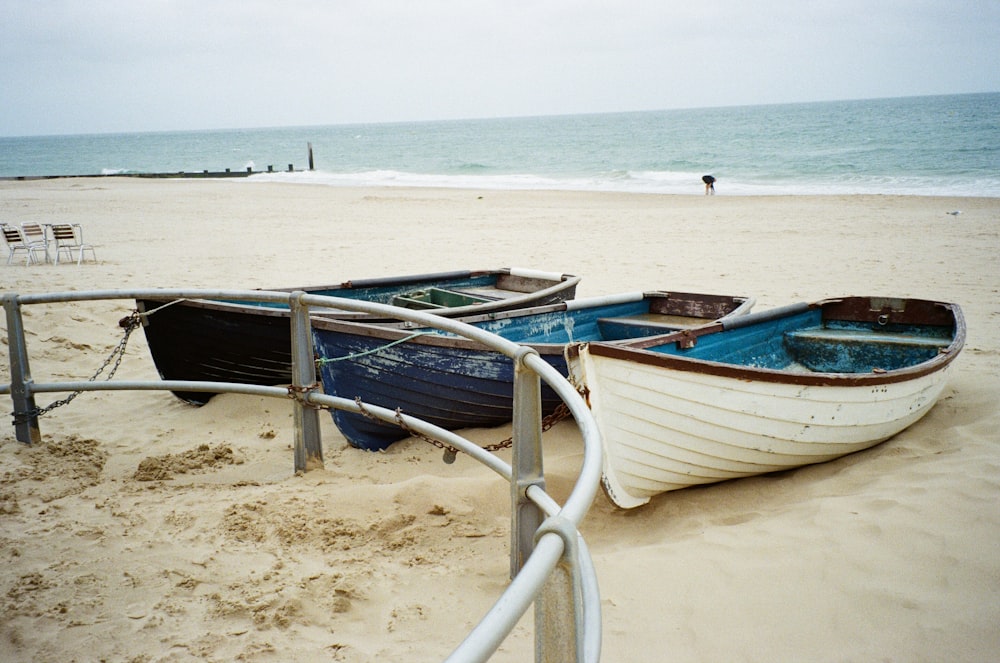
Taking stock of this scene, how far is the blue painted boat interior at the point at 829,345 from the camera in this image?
17.8 ft

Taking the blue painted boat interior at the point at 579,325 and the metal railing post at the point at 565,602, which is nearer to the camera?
the metal railing post at the point at 565,602

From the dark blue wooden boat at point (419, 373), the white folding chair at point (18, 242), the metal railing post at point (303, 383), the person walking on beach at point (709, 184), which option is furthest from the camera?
the person walking on beach at point (709, 184)

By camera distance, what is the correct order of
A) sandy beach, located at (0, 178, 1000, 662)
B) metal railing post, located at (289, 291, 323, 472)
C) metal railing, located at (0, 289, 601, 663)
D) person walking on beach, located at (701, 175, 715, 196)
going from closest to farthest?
metal railing, located at (0, 289, 601, 663) → sandy beach, located at (0, 178, 1000, 662) → metal railing post, located at (289, 291, 323, 472) → person walking on beach, located at (701, 175, 715, 196)

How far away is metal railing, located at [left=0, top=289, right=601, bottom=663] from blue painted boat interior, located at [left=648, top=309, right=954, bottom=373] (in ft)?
9.31

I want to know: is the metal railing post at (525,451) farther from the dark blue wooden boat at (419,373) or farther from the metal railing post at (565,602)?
the dark blue wooden boat at (419,373)

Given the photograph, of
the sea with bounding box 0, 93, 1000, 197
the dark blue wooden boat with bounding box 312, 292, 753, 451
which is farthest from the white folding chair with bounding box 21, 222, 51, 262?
the sea with bounding box 0, 93, 1000, 197

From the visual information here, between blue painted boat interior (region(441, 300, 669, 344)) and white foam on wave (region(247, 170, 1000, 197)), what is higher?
white foam on wave (region(247, 170, 1000, 197))

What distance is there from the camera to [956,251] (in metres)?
12.2

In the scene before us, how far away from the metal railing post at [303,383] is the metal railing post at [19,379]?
1.45m

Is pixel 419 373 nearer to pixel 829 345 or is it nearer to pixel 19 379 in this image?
pixel 19 379

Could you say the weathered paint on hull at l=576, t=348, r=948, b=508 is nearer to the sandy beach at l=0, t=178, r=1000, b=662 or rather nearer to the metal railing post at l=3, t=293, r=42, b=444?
the sandy beach at l=0, t=178, r=1000, b=662

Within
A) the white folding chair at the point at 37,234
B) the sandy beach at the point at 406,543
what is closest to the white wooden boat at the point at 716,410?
the sandy beach at the point at 406,543

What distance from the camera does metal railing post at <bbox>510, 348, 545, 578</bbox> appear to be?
Answer: 93.7 inches

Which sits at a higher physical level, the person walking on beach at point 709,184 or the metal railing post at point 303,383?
the person walking on beach at point 709,184
